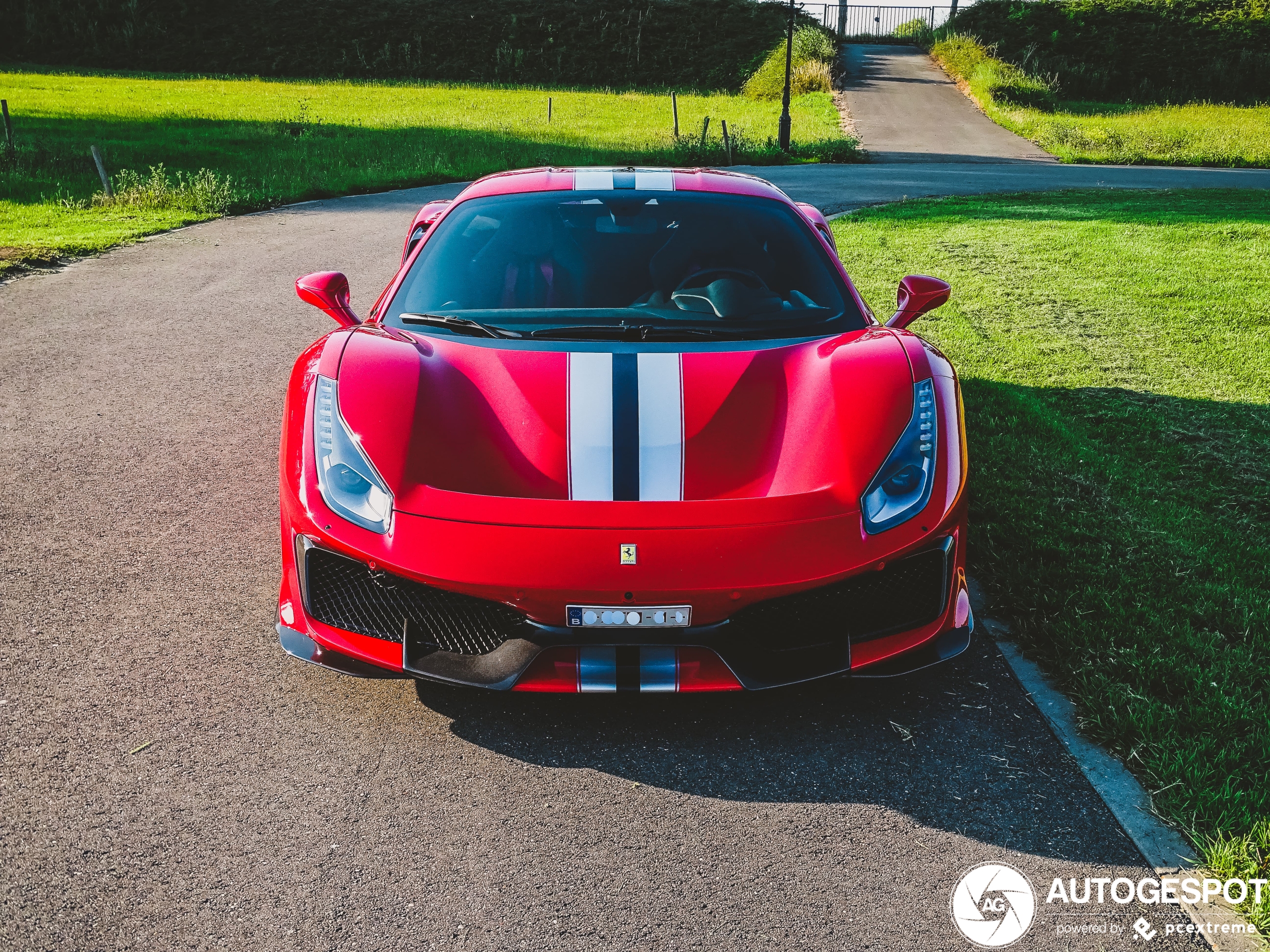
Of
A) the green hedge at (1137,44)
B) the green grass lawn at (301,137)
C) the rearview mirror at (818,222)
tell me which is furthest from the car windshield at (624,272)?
the green hedge at (1137,44)

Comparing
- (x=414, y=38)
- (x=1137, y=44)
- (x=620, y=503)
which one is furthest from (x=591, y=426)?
(x=414, y=38)

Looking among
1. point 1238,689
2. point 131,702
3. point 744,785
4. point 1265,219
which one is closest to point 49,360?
point 131,702

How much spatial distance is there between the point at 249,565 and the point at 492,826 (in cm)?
188

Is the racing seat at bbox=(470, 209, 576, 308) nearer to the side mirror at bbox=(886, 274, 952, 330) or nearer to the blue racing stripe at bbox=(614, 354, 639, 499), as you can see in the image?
the blue racing stripe at bbox=(614, 354, 639, 499)

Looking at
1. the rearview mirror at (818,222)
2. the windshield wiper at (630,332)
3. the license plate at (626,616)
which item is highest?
the rearview mirror at (818,222)

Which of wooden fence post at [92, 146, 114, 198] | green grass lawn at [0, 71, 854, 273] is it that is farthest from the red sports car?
wooden fence post at [92, 146, 114, 198]

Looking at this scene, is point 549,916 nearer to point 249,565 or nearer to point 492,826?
point 492,826

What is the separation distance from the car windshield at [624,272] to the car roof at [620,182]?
2.2 inches

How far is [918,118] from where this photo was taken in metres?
31.5

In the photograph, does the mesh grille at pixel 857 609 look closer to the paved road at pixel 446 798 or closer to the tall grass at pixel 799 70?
the paved road at pixel 446 798

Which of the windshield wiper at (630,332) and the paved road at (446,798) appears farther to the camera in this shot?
the windshield wiper at (630,332)

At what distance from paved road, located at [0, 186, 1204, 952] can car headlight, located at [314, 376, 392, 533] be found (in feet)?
2.02

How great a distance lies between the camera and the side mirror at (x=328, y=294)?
151 inches

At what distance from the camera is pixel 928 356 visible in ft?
11.0
